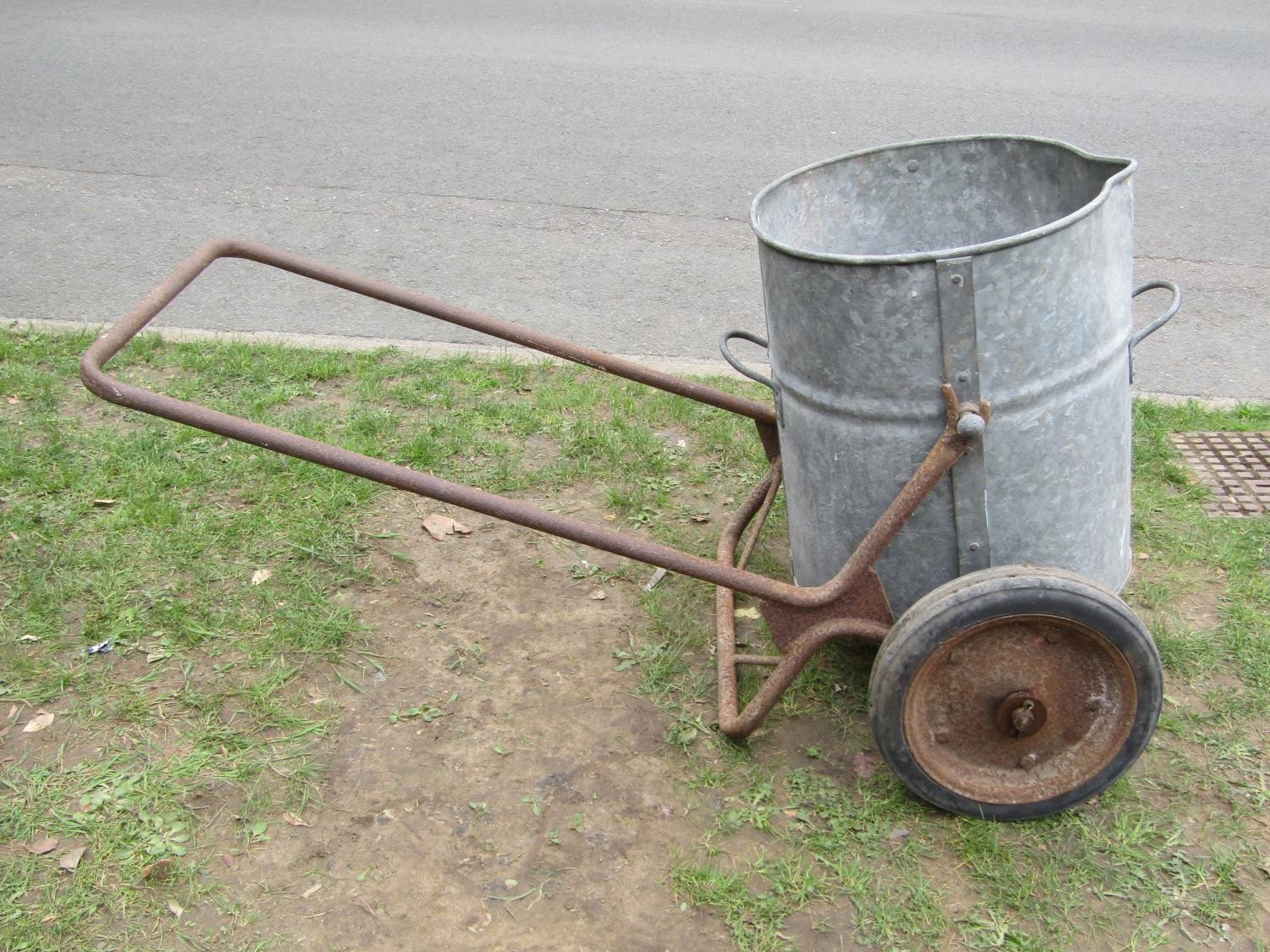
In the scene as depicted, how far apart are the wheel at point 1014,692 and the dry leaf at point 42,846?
1829 mm

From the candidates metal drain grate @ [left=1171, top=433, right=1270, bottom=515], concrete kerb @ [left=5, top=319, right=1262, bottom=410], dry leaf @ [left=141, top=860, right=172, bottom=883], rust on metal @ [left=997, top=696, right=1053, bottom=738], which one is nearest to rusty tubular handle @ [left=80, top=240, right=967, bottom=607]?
rust on metal @ [left=997, top=696, right=1053, bottom=738]

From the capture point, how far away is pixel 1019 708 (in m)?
2.46

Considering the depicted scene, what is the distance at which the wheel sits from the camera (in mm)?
2357

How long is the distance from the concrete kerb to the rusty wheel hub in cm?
220

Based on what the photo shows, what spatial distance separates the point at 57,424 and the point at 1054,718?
3471 millimetres

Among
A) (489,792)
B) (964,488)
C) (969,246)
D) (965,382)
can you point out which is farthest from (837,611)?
(489,792)

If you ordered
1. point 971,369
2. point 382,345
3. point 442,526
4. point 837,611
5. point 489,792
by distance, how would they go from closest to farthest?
point 971,369 < point 837,611 < point 489,792 < point 442,526 < point 382,345

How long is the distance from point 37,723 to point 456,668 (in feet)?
3.45

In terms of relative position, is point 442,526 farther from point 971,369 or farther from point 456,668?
point 971,369

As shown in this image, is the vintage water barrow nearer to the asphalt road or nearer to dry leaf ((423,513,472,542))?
dry leaf ((423,513,472,542))

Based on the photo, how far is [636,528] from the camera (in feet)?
12.2

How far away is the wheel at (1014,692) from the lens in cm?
236

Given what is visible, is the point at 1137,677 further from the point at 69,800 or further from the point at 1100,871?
the point at 69,800

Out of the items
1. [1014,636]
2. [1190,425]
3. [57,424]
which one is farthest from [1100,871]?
[57,424]
